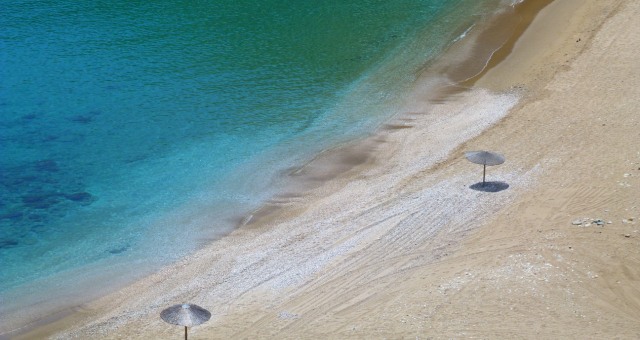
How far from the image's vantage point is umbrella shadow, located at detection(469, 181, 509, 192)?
24.2 meters

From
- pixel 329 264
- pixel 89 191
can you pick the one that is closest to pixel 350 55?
pixel 89 191

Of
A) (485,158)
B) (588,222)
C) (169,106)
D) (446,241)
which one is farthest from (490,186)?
(169,106)

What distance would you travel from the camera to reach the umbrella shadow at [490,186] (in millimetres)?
24219

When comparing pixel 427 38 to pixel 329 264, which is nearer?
pixel 329 264

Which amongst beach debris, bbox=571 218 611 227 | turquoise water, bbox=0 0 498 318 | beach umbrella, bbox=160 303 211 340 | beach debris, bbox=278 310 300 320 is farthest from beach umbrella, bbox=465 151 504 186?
beach umbrella, bbox=160 303 211 340

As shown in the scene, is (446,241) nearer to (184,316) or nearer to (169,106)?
(184,316)

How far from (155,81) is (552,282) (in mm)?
19537

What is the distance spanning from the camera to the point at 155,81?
113 ft

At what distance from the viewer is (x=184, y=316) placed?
1739 centimetres

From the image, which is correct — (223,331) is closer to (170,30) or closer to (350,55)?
(350,55)

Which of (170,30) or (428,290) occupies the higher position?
(170,30)

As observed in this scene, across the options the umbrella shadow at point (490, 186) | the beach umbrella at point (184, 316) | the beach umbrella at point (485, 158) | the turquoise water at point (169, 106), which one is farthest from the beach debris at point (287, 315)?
the umbrella shadow at point (490, 186)

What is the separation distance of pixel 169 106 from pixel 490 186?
13203 millimetres

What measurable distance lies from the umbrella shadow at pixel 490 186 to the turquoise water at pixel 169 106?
6055mm
